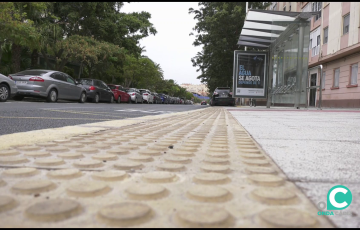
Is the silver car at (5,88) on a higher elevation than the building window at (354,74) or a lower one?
lower

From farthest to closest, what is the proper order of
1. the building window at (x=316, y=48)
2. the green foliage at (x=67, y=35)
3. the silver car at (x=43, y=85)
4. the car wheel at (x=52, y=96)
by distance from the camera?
the building window at (x=316, y=48)
the green foliage at (x=67, y=35)
the car wheel at (x=52, y=96)
the silver car at (x=43, y=85)

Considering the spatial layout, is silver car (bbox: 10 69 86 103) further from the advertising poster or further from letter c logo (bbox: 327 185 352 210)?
letter c logo (bbox: 327 185 352 210)

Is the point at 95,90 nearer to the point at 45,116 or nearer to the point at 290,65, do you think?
the point at 290,65

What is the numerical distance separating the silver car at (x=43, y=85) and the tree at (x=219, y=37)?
1444cm

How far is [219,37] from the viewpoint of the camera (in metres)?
25.2

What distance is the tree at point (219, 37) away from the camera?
2464 cm

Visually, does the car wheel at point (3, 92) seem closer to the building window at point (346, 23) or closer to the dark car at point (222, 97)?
the dark car at point (222, 97)

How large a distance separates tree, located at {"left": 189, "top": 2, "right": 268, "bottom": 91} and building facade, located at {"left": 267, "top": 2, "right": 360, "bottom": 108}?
5511 millimetres

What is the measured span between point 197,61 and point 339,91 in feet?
45.7

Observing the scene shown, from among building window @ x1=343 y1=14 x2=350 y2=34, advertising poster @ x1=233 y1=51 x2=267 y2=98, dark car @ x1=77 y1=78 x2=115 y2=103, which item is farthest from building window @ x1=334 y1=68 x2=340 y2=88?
dark car @ x1=77 y1=78 x2=115 y2=103

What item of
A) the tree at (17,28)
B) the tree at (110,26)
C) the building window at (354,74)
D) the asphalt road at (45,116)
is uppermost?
the tree at (110,26)

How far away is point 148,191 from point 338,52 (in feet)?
65.8

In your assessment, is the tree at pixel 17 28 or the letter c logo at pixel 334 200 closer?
the letter c logo at pixel 334 200

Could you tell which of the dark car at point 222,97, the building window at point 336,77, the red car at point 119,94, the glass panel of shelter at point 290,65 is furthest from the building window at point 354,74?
the red car at point 119,94
